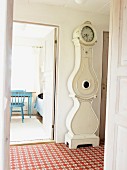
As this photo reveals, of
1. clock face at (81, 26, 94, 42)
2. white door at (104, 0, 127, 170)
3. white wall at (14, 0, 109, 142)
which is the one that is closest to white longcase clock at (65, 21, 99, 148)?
clock face at (81, 26, 94, 42)

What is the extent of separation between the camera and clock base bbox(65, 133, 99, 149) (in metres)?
3.26

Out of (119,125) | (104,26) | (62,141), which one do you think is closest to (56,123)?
(62,141)

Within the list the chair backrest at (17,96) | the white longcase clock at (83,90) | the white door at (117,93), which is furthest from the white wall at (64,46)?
the chair backrest at (17,96)

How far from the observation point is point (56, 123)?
3.53 metres

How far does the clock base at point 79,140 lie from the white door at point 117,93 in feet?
5.65

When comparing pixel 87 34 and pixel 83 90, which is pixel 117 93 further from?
pixel 87 34

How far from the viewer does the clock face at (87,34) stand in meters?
3.32

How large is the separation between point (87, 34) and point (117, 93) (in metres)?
2.09

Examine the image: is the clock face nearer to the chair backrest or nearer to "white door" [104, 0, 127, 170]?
"white door" [104, 0, 127, 170]

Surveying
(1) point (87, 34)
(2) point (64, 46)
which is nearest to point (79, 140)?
(2) point (64, 46)

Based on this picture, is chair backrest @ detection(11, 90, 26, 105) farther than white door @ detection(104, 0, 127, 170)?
Yes

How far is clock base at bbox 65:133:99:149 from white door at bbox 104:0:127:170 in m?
1.72

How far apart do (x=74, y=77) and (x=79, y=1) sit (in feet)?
3.78

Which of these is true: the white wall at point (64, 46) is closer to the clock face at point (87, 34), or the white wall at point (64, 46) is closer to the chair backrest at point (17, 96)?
the clock face at point (87, 34)
